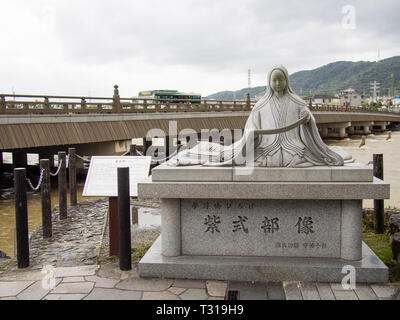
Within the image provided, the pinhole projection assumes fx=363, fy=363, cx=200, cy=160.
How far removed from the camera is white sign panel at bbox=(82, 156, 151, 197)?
18.0ft

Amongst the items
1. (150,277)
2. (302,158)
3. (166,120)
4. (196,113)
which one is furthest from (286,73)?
(196,113)

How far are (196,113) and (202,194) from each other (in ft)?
59.9

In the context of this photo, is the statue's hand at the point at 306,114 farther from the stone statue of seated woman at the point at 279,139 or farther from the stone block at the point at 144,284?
the stone block at the point at 144,284

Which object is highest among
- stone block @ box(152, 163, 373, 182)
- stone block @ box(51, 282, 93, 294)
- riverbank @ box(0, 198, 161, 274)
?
stone block @ box(152, 163, 373, 182)

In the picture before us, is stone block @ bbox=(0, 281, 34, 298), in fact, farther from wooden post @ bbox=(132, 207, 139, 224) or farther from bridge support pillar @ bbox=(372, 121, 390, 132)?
bridge support pillar @ bbox=(372, 121, 390, 132)

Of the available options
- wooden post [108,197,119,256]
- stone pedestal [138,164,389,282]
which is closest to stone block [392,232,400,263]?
stone pedestal [138,164,389,282]

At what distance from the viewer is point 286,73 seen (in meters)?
4.92

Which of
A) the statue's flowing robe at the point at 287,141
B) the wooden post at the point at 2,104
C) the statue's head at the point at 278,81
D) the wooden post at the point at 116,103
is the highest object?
the wooden post at the point at 116,103

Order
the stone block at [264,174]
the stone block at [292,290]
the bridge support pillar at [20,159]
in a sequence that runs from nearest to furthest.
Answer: the stone block at [292,290], the stone block at [264,174], the bridge support pillar at [20,159]

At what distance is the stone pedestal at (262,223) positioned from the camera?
14.5 feet

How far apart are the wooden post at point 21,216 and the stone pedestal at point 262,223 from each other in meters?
1.91

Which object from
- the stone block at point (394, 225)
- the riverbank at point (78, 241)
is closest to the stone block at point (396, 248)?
the stone block at point (394, 225)

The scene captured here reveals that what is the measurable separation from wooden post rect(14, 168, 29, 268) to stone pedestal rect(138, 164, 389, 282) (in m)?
1.91


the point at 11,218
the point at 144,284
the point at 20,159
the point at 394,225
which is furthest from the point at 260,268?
the point at 20,159
